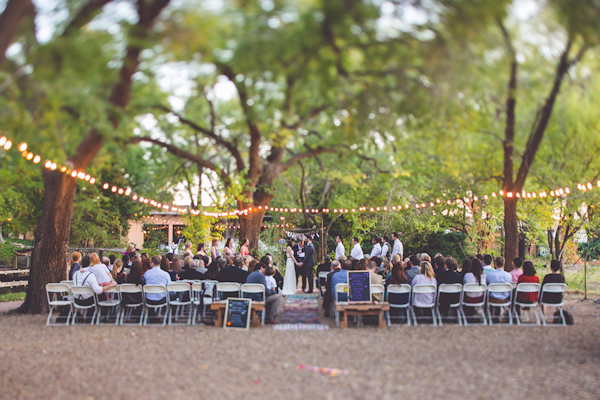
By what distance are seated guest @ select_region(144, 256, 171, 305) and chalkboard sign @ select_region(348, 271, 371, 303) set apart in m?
3.46

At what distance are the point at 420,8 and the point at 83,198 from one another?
19270mm

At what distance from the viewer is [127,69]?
16.6 feet

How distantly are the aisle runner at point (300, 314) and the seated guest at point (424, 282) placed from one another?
1719 mm

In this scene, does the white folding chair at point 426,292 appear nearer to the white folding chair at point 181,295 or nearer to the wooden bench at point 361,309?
the wooden bench at point 361,309

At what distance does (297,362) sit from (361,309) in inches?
99.4

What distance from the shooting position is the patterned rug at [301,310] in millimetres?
9859

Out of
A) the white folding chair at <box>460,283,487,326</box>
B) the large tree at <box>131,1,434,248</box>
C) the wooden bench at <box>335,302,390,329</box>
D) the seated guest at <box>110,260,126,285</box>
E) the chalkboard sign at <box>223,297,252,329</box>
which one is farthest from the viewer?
the seated guest at <box>110,260,126,285</box>

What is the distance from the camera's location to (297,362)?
663 centimetres

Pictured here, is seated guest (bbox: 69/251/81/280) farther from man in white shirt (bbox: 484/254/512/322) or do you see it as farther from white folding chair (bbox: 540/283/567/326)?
white folding chair (bbox: 540/283/567/326)

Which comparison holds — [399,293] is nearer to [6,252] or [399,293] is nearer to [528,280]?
[528,280]

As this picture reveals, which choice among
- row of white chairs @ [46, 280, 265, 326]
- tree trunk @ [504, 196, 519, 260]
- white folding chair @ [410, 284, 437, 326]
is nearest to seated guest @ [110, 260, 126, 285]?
row of white chairs @ [46, 280, 265, 326]

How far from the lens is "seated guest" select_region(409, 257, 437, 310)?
926cm

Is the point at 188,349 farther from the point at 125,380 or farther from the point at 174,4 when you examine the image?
the point at 174,4

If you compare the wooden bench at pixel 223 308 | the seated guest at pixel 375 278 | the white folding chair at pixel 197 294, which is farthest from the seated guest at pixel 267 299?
the seated guest at pixel 375 278
